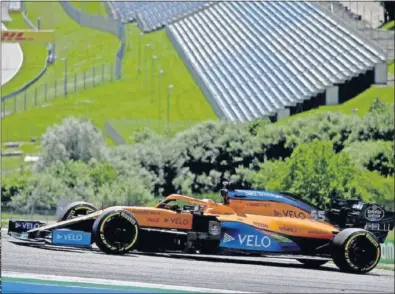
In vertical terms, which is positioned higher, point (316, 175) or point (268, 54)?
point (268, 54)

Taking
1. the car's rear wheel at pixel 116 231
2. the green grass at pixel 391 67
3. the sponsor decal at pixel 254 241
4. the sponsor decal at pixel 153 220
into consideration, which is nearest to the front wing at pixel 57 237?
the car's rear wheel at pixel 116 231

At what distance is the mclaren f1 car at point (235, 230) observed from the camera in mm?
17594

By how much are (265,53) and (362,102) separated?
1197 centimetres

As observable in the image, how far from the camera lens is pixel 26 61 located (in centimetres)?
7225

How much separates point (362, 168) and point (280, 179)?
9.03ft

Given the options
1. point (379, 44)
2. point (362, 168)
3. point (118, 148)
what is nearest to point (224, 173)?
point (362, 168)

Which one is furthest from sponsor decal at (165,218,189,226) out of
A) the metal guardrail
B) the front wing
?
the metal guardrail

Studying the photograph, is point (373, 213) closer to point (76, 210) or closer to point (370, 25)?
point (76, 210)

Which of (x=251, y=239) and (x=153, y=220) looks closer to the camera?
(x=153, y=220)

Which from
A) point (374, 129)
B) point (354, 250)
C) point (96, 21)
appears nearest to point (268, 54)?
point (96, 21)

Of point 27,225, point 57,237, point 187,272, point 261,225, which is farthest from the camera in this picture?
point 27,225

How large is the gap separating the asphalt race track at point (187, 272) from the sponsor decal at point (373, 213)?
1.00 metres

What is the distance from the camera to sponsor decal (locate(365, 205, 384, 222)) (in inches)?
750

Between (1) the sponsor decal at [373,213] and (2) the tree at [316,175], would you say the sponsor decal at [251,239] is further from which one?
(2) the tree at [316,175]
